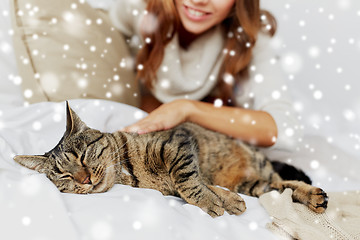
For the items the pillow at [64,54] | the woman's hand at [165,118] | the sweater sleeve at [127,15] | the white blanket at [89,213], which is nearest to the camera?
the white blanket at [89,213]

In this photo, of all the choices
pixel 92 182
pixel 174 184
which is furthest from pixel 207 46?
pixel 92 182

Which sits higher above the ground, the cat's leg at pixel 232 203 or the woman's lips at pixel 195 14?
the woman's lips at pixel 195 14

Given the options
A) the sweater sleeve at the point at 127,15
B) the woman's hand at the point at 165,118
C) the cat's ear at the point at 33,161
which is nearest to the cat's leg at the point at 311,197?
the woman's hand at the point at 165,118

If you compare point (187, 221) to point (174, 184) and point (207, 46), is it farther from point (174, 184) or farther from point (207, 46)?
point (207, 46)

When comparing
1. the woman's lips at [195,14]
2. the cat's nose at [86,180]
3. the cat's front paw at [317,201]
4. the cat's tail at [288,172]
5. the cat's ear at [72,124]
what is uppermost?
the woman's lips at [195,14]

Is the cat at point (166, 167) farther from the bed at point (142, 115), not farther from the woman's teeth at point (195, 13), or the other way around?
the woman's teeth at point (195, 13)

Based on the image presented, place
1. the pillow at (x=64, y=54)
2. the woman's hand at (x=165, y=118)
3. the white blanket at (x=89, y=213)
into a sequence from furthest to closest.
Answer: the pillow at (x=64, y=54), the woman's hand at (x=165, y=118), the white blanket at (x=89, y=213)

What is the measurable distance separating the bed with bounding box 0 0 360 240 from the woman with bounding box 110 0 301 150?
0.17m

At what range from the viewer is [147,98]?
149 cm

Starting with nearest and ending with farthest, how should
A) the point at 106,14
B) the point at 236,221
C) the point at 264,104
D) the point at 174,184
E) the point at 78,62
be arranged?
the point at 236,221
the point at 174,184
the point at 78,62
the point at 264,104
the point at 106,14

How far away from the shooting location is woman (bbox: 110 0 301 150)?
1212mm

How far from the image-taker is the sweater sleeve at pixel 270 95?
1.22m

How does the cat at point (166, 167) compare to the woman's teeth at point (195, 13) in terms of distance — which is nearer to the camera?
the cat at point (166, 167)

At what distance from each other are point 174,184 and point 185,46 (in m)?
0.78
